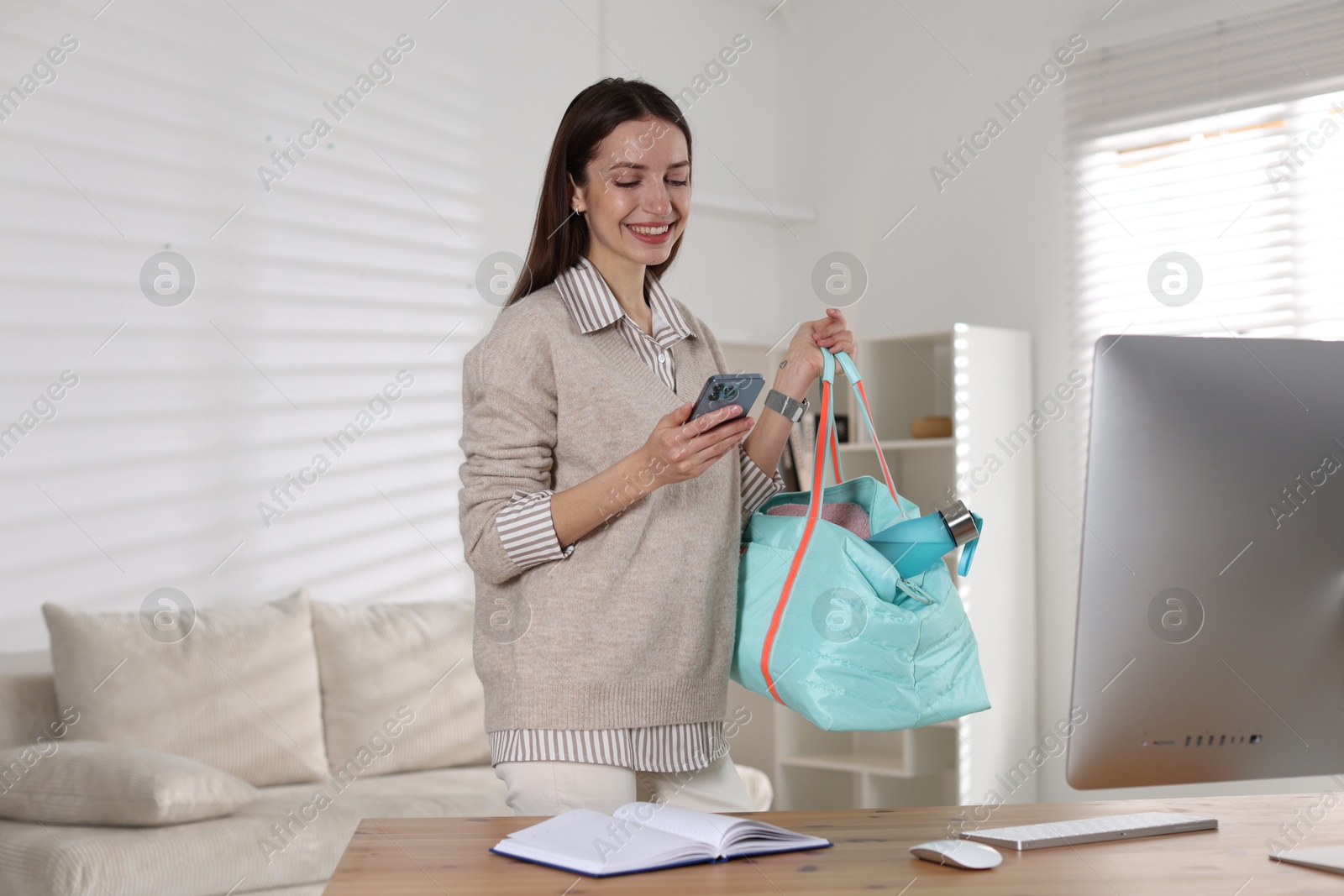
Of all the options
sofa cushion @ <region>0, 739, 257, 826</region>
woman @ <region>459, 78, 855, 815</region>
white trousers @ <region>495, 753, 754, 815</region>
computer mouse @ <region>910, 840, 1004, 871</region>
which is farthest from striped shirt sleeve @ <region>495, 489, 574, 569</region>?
sofa cushion @ <region>0, 739, 257, 826</region>

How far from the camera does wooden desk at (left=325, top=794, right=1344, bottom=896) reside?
0.86 meters

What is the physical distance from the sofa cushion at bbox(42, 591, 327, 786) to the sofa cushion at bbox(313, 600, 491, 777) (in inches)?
2.1

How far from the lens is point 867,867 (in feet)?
3.04

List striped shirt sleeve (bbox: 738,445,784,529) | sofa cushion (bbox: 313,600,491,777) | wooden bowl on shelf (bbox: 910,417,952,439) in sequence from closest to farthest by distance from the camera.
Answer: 1. striped shirt sleeve (bbox: 738,445,784,529)
2. sofa cushion (bbox: 313,600,491,777)
3. wooden bowl on shelf (bbox: 910,417,952,439)

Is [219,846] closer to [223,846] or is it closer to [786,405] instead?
[223,846]

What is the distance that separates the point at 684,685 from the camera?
1.32m

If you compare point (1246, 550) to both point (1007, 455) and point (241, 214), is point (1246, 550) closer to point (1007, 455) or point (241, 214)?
point (1007, 455)

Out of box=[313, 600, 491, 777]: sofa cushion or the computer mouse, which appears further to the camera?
box=[313, 600, 491, 777]: sofa cushion

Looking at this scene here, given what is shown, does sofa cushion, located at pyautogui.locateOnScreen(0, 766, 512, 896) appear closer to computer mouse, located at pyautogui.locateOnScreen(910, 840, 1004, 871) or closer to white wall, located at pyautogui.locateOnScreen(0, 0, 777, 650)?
white wall, located at pyautogui.locateOnScreen(0, 0, 777, 650)

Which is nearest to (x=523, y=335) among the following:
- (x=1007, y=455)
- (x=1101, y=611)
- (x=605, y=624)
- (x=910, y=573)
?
(x=605, y=624)

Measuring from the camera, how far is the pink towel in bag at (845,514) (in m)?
1.38

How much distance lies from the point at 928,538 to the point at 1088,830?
332mm

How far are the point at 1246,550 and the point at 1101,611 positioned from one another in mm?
125

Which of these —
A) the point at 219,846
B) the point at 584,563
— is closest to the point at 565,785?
the point at 584,563
